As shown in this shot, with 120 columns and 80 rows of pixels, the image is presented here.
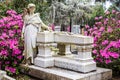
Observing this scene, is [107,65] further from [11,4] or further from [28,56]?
[11,4]

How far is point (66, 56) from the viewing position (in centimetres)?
704

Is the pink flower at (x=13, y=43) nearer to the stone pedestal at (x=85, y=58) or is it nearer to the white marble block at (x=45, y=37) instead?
the white marble block at (x=45, y=37)

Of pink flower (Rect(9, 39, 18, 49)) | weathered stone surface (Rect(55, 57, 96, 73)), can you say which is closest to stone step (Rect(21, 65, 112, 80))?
weathered stone surface (Rect(55, 57, 96, 73))

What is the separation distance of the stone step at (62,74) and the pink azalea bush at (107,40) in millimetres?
452

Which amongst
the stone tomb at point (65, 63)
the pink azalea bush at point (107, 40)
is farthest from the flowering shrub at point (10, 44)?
the pink azalea bush at point (107, 40)

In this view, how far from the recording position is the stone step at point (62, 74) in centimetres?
563

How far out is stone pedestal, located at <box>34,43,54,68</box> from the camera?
6522mm

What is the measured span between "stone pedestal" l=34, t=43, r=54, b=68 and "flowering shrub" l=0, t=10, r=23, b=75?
→ 29.9 inches

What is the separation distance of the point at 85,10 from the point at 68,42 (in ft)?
71.8

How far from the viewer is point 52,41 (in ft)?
21.7

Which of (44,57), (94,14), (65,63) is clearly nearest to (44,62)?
(44,57)

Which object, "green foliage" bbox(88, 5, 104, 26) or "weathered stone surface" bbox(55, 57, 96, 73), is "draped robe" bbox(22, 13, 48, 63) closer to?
"weathered stone surface" bbox(55, 57, 96, 73)

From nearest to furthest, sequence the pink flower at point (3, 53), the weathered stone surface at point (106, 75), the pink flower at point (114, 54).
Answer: the weathered stone surface at point (106, 75) → the pink flower at point (114, 54) → the pink flower at point (3, 53)

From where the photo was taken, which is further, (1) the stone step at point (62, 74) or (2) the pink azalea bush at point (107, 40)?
(2) the pink azalea bush at point (107, 40)
